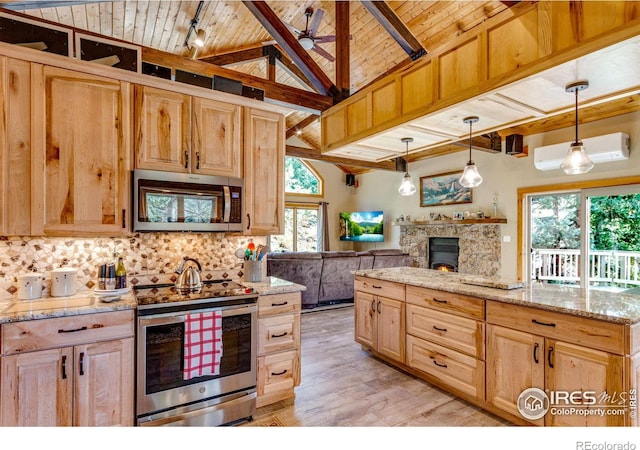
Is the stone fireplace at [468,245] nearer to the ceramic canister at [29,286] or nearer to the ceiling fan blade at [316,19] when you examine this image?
the ceiling fan blade at [316,19]

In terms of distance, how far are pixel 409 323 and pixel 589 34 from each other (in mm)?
2420

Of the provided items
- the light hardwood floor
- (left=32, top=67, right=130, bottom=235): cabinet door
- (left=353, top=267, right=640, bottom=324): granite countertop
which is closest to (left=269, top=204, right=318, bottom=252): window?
the light hardwood floor

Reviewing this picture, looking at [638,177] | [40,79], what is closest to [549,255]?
[638,177]

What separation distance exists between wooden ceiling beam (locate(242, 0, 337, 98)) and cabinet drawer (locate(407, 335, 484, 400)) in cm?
291

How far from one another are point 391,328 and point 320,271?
253cm

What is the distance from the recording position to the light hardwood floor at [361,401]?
2451 millimetres

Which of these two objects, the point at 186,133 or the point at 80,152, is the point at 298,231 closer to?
the point at 186,133

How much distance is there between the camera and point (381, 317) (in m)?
3.42

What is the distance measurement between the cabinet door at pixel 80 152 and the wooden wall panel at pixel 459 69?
233cm

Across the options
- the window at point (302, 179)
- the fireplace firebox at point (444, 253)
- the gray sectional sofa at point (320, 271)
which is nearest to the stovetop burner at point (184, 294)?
the gray sectional sofa at point (320, 271)

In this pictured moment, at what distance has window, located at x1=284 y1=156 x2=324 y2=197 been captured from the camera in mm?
9805

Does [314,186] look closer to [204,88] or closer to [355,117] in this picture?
[355,117]

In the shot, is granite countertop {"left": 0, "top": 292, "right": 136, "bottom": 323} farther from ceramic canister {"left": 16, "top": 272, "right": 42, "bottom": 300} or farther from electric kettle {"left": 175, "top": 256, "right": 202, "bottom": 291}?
electric kettle {"left": 175, "top": 256, "right": 202, "bottom": 291}
